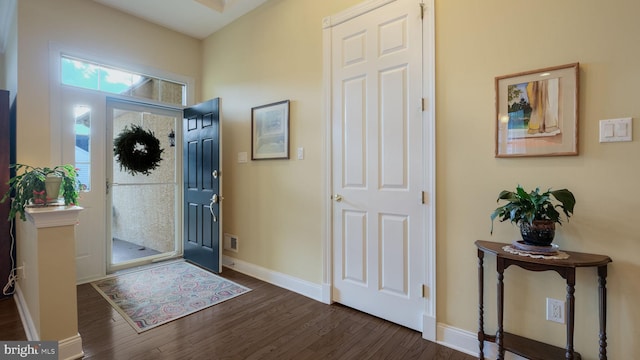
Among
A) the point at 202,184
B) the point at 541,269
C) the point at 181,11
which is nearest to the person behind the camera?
the point at 541,269

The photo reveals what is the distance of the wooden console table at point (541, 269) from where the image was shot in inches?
53.8

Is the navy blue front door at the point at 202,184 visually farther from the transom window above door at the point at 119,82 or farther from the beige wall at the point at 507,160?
the beige wall at the point at 507,160

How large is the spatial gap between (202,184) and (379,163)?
225 cm

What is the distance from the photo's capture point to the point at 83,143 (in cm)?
303

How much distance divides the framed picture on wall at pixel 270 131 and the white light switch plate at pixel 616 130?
2.29 metres

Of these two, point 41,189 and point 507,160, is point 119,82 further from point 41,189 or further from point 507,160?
point 507,160

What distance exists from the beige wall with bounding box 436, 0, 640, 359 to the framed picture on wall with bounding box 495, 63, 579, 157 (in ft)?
0.14

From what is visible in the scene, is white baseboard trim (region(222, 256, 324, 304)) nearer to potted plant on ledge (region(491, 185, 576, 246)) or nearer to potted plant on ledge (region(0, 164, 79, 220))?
potted plant on ledge (region(491, 185, 576, 246))

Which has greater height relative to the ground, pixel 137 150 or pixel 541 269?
pixel 137 150

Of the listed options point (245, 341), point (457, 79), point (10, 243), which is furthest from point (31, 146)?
point (457, 79)

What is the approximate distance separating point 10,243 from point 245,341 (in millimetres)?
2603

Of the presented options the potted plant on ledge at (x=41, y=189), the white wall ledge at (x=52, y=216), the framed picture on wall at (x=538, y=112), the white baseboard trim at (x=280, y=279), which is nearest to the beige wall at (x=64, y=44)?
the potted plant on ledge at (x=41, y=189)

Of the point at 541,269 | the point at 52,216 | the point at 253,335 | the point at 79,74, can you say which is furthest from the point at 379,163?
the point at 79,74

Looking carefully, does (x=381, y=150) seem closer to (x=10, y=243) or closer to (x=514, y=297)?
(x=514, y=297)
